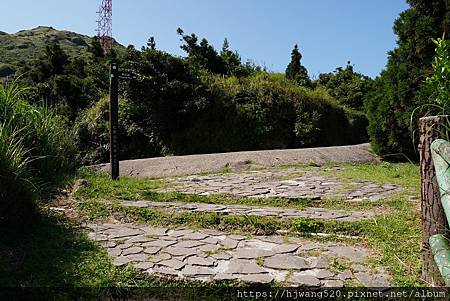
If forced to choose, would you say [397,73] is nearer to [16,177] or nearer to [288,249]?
[288,249]

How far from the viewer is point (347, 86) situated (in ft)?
49.1

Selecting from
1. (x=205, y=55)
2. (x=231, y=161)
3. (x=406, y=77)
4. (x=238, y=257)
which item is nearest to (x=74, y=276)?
(x=238, y=257)

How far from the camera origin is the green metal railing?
196 centimetres

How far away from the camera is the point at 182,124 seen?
10.2m

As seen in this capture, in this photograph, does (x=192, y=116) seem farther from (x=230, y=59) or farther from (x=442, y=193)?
(x=442, y=193)

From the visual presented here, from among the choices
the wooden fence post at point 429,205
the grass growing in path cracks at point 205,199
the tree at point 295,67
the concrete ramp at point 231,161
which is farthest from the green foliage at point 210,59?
the wooden fence post at point 429,205

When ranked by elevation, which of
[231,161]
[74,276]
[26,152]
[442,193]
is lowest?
[74,276]

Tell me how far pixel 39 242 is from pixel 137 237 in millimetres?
743

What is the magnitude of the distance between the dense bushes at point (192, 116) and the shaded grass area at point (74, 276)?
6.74m

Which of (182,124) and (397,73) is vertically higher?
(397,73)

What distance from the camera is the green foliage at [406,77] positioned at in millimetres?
6816

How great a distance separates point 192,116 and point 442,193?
8.41 metres

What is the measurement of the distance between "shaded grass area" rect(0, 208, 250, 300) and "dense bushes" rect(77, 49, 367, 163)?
674 cm

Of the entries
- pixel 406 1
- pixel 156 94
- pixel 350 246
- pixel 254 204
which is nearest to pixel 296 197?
pixel 254 204
